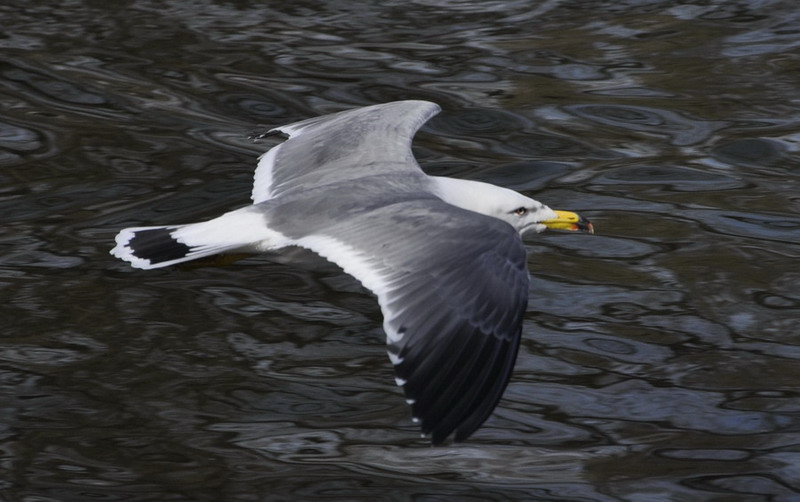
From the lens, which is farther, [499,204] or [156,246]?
[499,204]

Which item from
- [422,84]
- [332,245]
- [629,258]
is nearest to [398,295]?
[332,245]

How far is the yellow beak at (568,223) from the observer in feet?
17.7

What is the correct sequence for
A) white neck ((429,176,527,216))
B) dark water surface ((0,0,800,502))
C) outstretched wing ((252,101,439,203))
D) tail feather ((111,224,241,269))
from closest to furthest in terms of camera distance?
dark water surface ((0,0,800,502))
tail feather ((111,224,241,269))
white neck ((429,176,527,216))
outstretched wing ((252,101,439,203))

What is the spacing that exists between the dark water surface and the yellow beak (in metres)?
0.28

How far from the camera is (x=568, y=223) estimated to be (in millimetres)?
5406

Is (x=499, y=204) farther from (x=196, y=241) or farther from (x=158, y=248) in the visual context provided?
(x=158, y=248)

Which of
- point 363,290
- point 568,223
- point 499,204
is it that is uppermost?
point 499,204

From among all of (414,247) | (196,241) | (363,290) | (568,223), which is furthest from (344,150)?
(414,247)

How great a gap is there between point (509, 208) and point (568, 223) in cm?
27

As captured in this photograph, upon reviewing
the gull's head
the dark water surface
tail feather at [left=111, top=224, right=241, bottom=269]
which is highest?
tail feather at [left=111, top=224, right=241, bottom=269]

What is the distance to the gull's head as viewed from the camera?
17.3ft

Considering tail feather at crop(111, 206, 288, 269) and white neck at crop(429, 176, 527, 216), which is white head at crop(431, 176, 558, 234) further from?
tail feather at crop(111, 206, 288, 269)

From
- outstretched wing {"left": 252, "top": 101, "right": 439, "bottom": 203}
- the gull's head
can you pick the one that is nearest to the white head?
the gull's head

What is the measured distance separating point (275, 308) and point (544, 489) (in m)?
1.63
